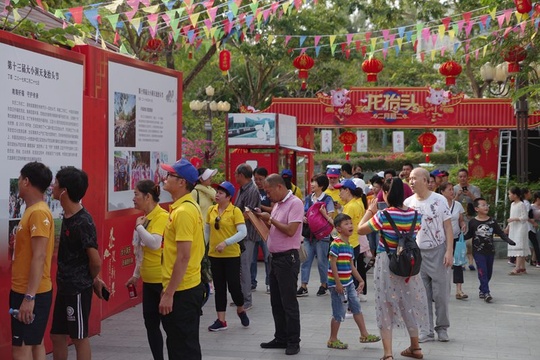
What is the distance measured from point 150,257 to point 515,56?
39.2ft

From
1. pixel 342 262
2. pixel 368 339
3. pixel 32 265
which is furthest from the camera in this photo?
pixel 368 339

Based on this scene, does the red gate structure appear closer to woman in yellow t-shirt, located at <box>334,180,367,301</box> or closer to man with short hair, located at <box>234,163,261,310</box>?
woman in yellow t-shirt, located at <box>334,180,367,301</box>

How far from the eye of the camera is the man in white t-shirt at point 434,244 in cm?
891

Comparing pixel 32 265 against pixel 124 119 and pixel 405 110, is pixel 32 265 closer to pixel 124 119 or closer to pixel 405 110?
pixel 124 119

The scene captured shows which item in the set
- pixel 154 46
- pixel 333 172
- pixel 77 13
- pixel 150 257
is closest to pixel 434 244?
pixel 150 257

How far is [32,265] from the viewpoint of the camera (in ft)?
19.6

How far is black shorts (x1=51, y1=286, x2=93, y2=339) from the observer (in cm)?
656

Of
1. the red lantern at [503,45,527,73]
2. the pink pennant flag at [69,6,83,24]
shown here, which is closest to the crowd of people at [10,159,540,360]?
the pink pennant flag at [69,6,83,24]

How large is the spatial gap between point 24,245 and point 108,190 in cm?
381

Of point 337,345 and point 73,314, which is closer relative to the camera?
point 73,314

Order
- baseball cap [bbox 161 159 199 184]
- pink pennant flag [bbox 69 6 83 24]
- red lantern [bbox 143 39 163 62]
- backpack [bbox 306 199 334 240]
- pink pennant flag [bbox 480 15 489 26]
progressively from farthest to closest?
red lantern [bbox 143 39 163 62]
pink pennant flag [bbox 480 15 489 26]
backpack [bbox 306 199 334 240]
pink pennant flag [bbox 69 6 83 24]
baseball cap [bbox 161 159 199 184]

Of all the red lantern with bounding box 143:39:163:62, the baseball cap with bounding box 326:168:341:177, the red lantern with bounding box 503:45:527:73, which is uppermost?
the red lantern with bounding box 143:39:163:62

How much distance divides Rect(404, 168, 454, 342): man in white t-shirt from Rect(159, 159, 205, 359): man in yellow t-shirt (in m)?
3.19

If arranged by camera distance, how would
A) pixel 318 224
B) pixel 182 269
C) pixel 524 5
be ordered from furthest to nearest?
1. pixel 524 5
2. pixel 318 224
3. pixel 182 269
